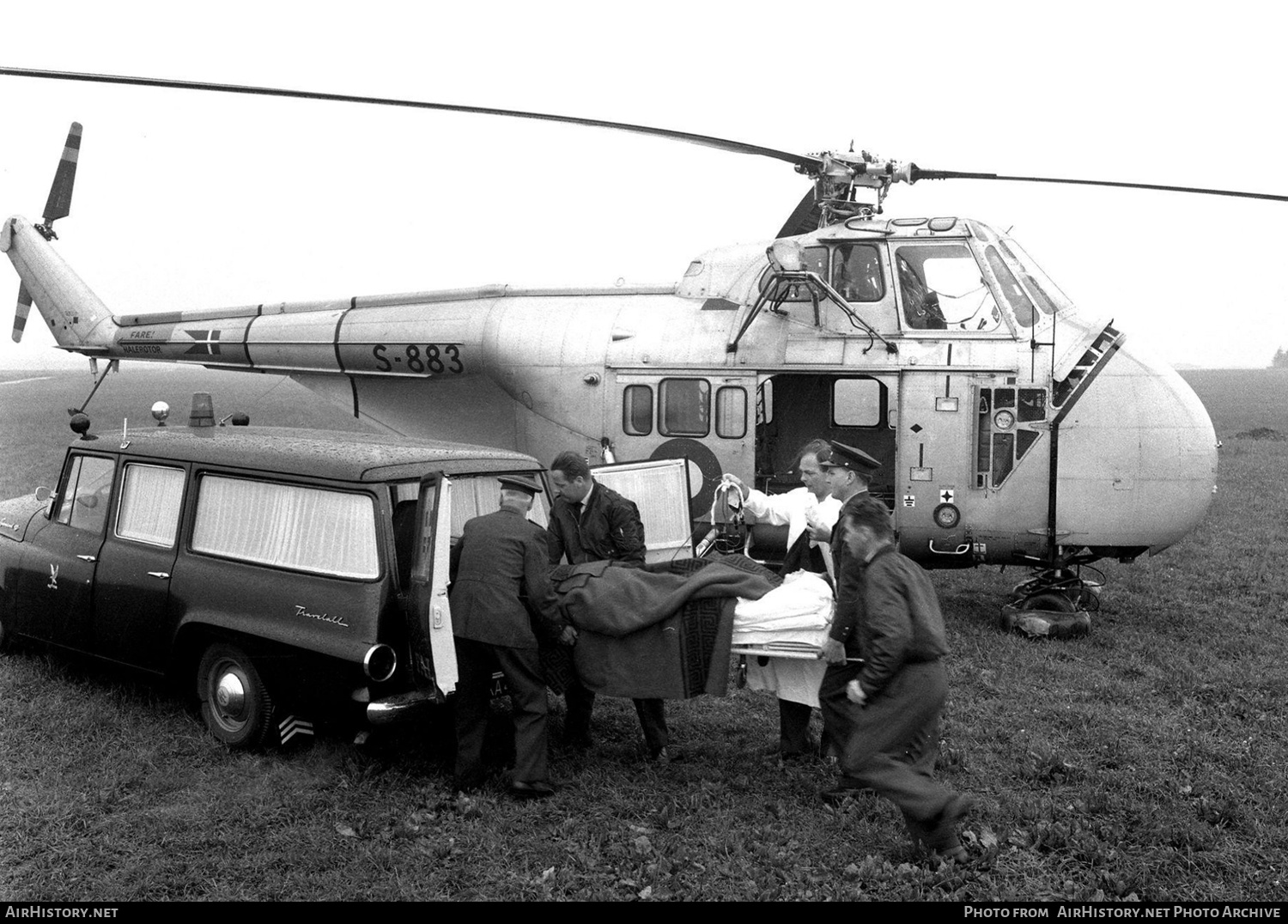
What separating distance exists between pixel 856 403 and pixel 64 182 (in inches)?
429

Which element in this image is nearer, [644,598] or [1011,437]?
[644,598]

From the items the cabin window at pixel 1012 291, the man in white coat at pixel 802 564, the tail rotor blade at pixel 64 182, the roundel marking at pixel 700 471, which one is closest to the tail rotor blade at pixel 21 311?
the tail rotor blade at pixel 64 182

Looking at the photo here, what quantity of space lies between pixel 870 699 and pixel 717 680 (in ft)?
3.03

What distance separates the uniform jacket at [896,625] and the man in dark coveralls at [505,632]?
1.65 meters

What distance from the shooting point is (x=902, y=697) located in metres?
4.58

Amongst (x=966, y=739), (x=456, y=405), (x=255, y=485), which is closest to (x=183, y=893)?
(x=255, y=485)

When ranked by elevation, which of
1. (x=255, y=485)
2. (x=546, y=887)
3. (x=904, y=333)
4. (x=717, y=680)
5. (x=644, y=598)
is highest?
(x=904, y=333)

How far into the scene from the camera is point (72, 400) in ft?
176

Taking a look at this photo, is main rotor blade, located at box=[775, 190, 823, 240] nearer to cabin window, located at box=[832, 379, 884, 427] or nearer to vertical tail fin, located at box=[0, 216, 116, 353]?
cabin window, located at box=[832, 379, 884, 427]

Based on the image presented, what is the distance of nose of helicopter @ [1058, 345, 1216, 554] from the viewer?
8.47m

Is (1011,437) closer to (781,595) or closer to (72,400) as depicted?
(781,595)

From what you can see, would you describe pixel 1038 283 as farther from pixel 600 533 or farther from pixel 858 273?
pixel 600 533

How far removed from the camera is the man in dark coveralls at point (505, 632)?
5.25m

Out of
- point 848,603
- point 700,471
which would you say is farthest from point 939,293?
point 848,603
